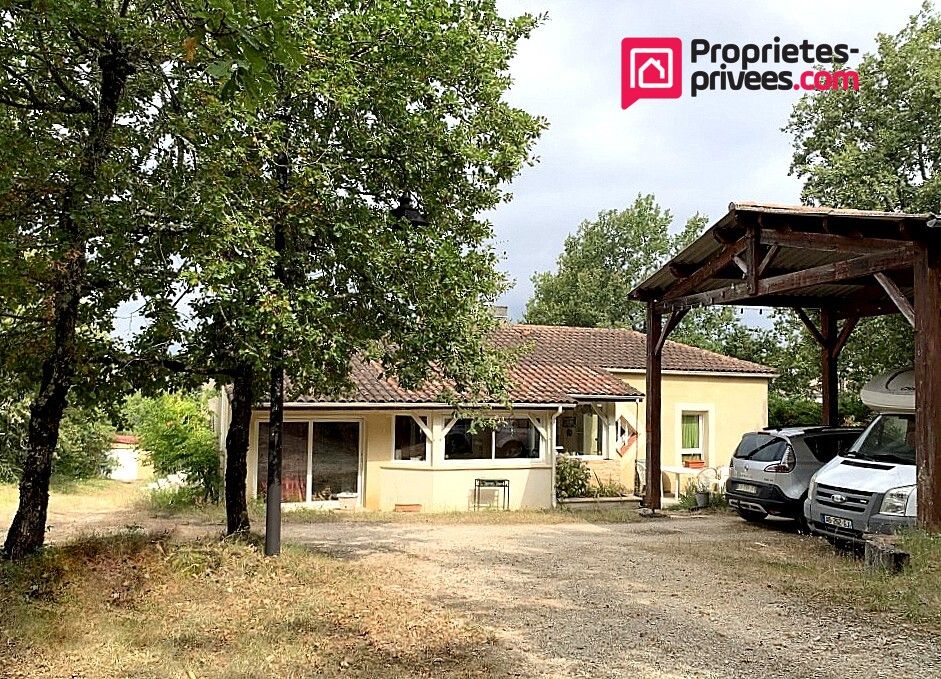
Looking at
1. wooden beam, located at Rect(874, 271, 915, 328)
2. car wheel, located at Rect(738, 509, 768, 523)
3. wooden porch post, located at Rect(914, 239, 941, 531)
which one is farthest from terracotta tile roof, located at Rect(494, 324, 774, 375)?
wooden porch post, located at Rect(914, 239, 941, 531)

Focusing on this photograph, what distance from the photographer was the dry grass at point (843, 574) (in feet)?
28.7

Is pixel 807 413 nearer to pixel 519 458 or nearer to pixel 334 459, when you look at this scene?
pixel 519 458

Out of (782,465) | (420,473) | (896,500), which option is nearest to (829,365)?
(782,465)

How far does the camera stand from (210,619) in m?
8.14

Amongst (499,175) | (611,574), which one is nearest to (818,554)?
(611,574)

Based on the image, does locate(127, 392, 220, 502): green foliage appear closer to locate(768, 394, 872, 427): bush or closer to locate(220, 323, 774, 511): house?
locate(220, 323, 774, 511): house

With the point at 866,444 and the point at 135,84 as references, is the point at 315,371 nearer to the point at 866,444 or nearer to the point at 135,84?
the point at 135,84

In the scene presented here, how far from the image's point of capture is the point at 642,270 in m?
51.7

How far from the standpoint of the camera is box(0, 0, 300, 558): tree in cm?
870

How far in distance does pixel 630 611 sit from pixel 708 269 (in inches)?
325

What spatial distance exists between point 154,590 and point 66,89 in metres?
5.30

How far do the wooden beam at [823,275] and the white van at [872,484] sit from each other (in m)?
2.26

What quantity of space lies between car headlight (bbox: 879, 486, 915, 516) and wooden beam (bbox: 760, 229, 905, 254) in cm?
306

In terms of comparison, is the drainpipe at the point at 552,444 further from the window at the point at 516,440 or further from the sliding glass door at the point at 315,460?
the sliding glass door at the point at 315,460
